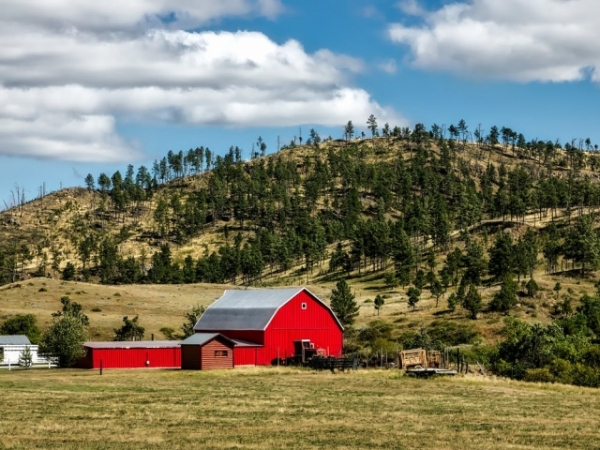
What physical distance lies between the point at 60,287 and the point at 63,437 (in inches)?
4195

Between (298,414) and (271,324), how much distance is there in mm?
39591

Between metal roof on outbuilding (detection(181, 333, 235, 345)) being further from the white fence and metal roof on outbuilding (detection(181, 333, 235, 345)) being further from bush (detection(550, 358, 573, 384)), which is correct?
bush (detection(550, 358, 573, 384))

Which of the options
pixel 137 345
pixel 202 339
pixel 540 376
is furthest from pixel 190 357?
pixel 540 376

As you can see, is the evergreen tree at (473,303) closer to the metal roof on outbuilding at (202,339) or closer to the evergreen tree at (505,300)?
the evergreen tree at (505,300)

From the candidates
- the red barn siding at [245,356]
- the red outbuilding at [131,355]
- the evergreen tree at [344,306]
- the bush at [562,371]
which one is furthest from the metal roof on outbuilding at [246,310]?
the evergreen tree at [344,306]

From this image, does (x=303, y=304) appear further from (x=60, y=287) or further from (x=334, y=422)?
(x=60, y=287)

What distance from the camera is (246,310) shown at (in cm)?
7550

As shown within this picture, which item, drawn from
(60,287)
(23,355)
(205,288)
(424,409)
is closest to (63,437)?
(424,409)

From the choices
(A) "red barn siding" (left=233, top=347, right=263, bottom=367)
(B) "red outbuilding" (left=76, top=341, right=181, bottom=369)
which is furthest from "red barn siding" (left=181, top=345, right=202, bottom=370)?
(B) "red outbuilding" (left=76, top=341, right=181, bottom=369)

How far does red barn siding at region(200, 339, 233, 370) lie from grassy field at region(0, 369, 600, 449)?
15476mm

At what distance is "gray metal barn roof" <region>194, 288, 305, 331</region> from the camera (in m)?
73.3

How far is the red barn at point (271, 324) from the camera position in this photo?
235ft

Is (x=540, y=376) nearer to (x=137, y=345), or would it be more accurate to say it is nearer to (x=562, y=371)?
(x=562, y=371)

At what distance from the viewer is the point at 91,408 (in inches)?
1382
